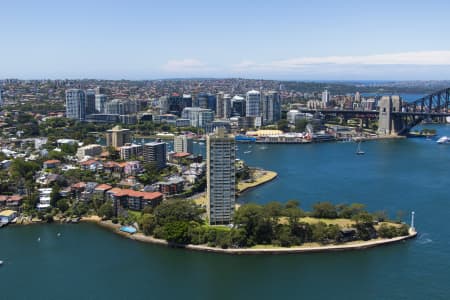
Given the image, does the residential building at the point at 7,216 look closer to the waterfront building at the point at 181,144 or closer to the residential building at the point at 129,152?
the residential building at the point at 129,152

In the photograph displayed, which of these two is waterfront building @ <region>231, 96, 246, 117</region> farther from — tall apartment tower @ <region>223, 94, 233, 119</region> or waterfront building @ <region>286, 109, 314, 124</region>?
waterfront building @ <region>286, 109, 314, 124</region>

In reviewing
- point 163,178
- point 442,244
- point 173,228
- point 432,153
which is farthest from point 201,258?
point 432,153

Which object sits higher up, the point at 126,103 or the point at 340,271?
the point at 126,103

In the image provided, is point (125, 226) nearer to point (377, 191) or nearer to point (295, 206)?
point (295, 206)

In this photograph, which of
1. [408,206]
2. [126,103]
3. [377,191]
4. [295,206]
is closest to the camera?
[295,206]

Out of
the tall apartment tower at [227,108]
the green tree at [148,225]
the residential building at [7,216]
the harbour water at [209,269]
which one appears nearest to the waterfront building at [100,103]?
the tall apartment tower at [227,108]

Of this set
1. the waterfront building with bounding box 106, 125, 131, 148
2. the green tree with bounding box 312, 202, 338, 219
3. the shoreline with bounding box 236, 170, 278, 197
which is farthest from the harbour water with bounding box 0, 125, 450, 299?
the waterfront building with bounding box 106, 125, 131, 148

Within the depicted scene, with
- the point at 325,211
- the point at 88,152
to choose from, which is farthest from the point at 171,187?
the point at 88,152
